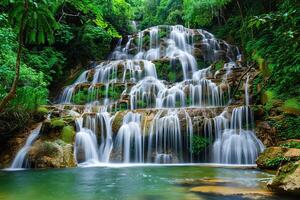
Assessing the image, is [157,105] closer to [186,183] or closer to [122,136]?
[122,136]

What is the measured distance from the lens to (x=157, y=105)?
16.5 meters

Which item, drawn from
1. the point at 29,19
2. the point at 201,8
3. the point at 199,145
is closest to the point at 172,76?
the point at 201,8

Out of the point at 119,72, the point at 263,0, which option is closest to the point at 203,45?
the point at 263,0

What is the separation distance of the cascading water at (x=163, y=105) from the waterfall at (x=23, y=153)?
1.63m

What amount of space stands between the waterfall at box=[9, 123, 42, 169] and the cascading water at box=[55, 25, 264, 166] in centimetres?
163

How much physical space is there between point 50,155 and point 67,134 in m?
1.18

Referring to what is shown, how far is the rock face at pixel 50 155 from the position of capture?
35.3 feet

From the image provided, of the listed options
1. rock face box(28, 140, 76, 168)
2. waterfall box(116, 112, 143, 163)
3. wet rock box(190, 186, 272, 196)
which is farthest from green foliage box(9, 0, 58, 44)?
waterfall box(116, 112, 143, 163)

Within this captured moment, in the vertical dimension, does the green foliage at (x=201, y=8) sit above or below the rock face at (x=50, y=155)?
above

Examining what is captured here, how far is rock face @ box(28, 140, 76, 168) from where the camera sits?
1077 cm

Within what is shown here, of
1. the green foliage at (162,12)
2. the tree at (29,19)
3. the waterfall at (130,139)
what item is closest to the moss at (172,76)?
the waterfall at (130,139)

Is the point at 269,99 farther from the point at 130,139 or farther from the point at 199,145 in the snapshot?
Result: the point at 130,139

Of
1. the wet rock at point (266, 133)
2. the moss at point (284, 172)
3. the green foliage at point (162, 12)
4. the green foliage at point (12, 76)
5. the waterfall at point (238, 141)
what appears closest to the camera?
the moss at point (284, 172)

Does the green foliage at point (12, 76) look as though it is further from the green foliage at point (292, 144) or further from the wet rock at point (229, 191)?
the green foliage at point (292, 144)
